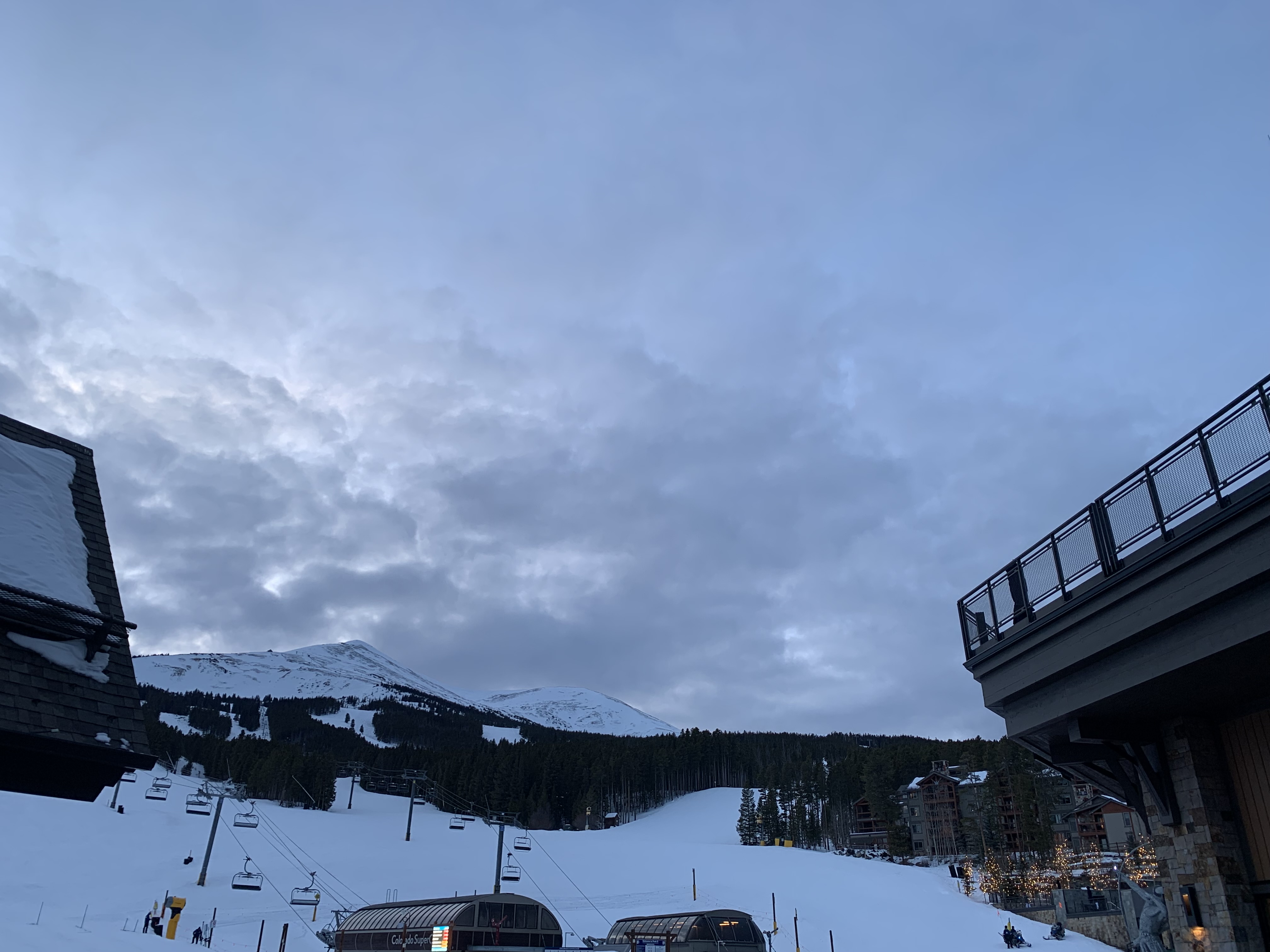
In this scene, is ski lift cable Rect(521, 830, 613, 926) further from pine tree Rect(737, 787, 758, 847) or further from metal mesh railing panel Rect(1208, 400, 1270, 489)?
metal mesh railing panel Rect(1208, 400, 1270, 489)

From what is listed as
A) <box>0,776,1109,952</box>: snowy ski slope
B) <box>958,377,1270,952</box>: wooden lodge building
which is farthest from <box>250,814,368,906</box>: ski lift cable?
<box>958,377,1270,952</box>: wooden lodge building

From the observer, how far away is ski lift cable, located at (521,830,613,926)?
172 feet

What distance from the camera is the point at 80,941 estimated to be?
21031mm

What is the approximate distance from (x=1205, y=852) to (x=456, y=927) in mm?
30591

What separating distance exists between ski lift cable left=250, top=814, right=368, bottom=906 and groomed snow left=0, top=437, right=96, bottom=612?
52.5m

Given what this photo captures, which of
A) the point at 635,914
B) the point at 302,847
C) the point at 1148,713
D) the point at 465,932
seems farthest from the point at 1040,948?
the point at 302,847

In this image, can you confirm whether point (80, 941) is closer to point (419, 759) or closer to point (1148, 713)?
point (1148, 713)

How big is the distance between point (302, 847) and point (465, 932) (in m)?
42.3

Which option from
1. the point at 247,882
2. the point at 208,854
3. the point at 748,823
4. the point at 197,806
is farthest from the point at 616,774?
the point at 247,882

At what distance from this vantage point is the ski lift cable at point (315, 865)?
5769cm

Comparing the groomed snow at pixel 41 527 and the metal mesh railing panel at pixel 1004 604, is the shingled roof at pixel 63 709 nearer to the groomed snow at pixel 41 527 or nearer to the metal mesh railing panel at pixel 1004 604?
the groomed snow at pixel 41 527

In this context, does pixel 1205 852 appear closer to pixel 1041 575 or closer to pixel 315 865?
pixel 1041 575

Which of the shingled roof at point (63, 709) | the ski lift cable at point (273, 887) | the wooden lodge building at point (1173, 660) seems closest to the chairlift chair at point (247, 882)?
the ski lift cable at point (273, 887)

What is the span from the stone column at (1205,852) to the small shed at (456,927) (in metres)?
27.5
